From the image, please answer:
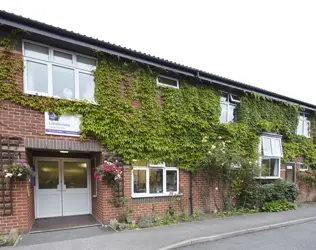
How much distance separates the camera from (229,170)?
744 centimetres

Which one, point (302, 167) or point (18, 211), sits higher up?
point (302, 167)

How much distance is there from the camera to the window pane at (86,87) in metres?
6.11

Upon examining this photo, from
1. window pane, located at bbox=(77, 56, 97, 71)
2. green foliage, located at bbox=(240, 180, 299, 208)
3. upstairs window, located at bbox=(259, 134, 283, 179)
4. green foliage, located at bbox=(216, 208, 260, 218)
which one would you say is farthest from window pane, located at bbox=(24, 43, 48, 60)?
upstairs window, located at bbox=(259, 134, 283, 179)

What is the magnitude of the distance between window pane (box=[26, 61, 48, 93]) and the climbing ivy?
0.91ft

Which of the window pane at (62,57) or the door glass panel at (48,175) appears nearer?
the window pane at (62,57)

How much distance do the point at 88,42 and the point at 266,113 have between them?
8.49 metres

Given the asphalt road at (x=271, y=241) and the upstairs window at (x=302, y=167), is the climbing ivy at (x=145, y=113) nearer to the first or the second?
the asphalt road at (x=271, y=241)

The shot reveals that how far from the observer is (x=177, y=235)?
511 centimetres

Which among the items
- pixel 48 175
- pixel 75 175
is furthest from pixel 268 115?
pixel 48 175

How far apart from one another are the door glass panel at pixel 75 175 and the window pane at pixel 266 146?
7.86 metres

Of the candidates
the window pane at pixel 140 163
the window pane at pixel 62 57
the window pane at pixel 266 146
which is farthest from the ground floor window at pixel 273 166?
the window pane at pixel 62 57

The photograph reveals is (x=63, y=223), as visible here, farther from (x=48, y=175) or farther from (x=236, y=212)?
(x=236, y=212)

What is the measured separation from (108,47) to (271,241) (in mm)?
6947

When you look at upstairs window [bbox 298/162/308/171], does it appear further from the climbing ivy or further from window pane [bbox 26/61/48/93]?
window pane [bbox 26/61/48/93]
